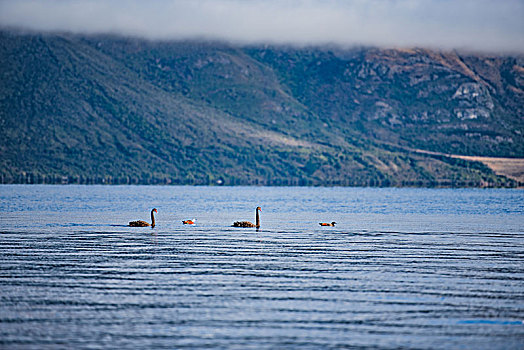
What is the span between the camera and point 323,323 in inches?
1393

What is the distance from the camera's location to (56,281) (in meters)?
45.8

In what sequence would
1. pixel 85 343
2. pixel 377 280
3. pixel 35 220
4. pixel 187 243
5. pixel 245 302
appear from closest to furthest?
pixel 85 343, pixel 245 302, pixel 377 280, pixel 187 243, pixel 35 220

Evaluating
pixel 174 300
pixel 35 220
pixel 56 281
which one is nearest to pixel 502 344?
pixel 174 300

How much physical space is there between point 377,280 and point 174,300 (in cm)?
1348

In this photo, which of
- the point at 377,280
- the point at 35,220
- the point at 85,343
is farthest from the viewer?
the point at 35,220

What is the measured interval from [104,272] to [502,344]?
26.8m

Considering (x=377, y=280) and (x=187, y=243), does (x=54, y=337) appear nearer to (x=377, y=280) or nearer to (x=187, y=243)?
(x=377, y=280)

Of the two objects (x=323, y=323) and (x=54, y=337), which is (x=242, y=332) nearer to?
(x=323, y=323)

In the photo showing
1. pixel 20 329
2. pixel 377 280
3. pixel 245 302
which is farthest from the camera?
pixel 377 280

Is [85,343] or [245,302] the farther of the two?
[245,302]

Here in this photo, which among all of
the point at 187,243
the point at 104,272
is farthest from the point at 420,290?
the point at 187,243

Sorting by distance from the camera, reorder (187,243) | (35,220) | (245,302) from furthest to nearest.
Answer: (35,220) < (187,243) < (245,302)

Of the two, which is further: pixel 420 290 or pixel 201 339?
pixel 420 290

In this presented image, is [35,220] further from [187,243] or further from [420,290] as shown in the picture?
[420,290]
